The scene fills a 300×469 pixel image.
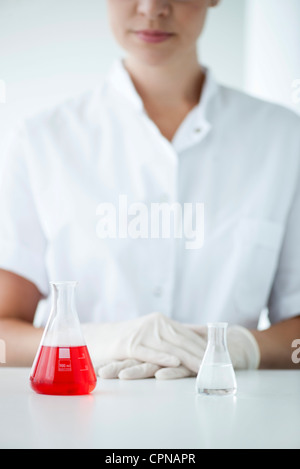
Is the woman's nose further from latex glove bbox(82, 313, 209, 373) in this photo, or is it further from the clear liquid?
the clear liquid

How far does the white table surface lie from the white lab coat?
46 cm

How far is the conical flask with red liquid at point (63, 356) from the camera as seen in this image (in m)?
0.89

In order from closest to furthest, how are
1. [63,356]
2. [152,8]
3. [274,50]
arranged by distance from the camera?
[63,356], [152,8], [274,50]

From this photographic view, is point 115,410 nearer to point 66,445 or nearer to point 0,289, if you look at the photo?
point 66,445

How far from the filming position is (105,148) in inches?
61.5

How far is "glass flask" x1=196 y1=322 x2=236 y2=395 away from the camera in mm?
896

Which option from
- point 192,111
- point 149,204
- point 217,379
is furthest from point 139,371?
point 192,111

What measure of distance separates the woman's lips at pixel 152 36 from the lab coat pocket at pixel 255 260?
18.4 inches

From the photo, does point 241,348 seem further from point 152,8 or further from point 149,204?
point 152,8

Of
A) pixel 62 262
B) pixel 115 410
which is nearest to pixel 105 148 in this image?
pixel 62 262

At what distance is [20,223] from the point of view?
4.94 feet

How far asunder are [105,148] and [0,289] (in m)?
0.43

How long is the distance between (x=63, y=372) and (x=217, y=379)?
218 mm

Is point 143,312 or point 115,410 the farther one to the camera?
point 143,312
